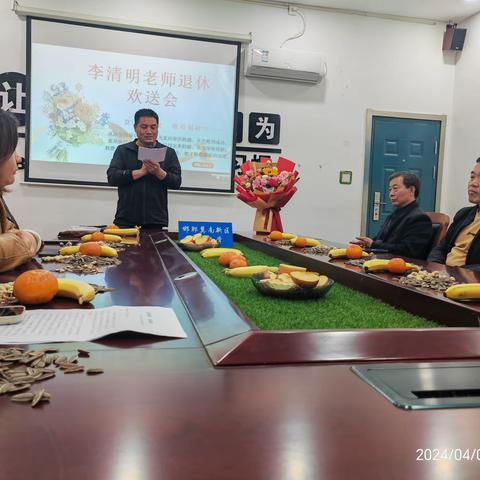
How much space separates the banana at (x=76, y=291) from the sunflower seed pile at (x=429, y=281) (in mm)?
816

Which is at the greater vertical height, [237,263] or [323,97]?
[323,97]

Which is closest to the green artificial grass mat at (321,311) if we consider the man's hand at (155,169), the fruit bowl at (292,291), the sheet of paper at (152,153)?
the fruit bowl at (292,291)

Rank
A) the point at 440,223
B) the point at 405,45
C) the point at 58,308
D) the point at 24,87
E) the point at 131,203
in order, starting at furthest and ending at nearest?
the point at 405,45 < the point at 24,87 < the point at 131,203 < the point at 440,223 < the point at 58,308

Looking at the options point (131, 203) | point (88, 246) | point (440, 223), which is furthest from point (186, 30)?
point (88, 246)

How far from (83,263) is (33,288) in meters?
0.56

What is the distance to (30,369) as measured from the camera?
23.9 inches

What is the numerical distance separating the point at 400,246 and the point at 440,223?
1.70 feet

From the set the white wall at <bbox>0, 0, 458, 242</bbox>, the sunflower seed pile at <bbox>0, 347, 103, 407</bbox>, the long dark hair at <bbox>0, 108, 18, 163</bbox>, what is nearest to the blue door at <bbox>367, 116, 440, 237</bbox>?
the white wall at <bbox>0, 0, 458, 242</bbox>

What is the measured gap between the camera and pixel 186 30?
4.42 m

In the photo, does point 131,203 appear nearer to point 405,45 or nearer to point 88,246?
point 88,246

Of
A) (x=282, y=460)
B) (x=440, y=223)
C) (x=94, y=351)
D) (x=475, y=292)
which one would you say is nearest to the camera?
(x=282, y=460)

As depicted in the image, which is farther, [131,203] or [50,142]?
[50,142]

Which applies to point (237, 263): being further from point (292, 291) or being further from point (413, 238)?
point (413, 238)
